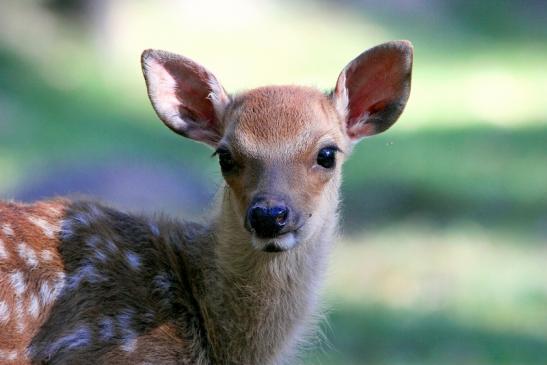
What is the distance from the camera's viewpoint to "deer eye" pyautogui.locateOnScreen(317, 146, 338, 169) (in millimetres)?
4816

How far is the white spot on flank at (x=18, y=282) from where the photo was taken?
15.3 feet

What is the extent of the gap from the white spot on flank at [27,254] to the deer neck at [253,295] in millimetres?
718

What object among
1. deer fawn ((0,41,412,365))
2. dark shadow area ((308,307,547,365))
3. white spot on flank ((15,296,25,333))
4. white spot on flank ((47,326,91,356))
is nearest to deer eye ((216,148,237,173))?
deer fawn ((0,41,412,365))

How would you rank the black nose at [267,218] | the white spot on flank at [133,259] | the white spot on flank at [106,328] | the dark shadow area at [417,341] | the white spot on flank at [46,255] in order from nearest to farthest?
the black nose at [267,218]
the white spot on flank at [106,328]
the white spot on flank at [46,255]
the white spot on flank at [133,259]
the dark shadow area at [417,341]

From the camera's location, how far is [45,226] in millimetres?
4891

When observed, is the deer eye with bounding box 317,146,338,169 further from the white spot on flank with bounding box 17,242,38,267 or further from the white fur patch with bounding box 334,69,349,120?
the white spot on flank with bounding box 17,242,38,267

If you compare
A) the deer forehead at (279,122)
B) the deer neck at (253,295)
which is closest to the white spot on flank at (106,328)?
the deer neck at (253,295)

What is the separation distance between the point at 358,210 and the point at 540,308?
1.91 meters

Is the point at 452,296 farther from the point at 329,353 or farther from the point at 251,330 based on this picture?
the point at 251,330

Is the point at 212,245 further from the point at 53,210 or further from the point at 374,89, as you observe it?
the point at 374,89

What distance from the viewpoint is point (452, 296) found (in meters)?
7.28

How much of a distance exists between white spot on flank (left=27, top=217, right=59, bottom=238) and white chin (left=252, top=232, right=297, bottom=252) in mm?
835

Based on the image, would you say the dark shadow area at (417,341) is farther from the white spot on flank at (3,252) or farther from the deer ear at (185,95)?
the white spot on flank at (3,252)

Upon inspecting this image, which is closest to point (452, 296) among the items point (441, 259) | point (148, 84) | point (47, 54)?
point (441, 259)
